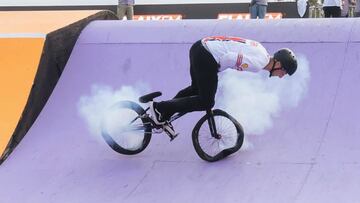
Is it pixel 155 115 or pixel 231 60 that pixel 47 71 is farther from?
pixel 231 60

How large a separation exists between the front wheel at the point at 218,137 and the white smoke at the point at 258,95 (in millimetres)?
437

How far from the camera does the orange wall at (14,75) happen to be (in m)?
7.28

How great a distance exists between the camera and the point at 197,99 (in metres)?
6.23

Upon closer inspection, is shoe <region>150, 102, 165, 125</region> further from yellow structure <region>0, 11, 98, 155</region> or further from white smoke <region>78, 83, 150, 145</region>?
yellow structure <region>0, 11, 98, 155</region>

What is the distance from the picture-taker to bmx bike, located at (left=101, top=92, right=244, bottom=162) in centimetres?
629

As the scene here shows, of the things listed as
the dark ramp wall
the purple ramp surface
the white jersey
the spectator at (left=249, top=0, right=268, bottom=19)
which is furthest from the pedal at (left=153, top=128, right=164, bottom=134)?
the spectator at (left=249, top=0, right=268, bottom=19)

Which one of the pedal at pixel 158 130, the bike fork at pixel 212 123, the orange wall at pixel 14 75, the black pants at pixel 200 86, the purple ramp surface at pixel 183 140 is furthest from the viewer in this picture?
the orange wall at pixel 14 75

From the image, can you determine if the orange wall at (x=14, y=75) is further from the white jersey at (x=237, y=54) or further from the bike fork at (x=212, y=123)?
the white jersey at (x=237, y=54)

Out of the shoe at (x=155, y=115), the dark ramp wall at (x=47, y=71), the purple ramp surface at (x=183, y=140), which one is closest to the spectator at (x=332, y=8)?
the purple ramp surface at (x=183, y=140)

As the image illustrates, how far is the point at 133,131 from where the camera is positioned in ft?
21.5

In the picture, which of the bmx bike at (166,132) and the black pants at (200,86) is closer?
the black pants at (200,86)

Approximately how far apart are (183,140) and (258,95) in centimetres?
106

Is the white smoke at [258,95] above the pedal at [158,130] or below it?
above

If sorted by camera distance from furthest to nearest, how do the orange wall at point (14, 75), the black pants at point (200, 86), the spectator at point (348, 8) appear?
the spectator at point (348, 8) → the orange wall at point (14, 75) → the black pants at point (200, 86)
